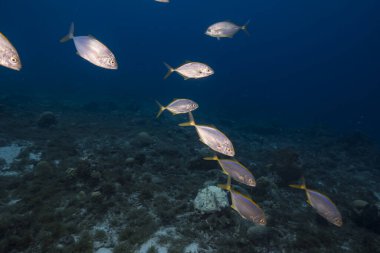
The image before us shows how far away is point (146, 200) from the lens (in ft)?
23.8

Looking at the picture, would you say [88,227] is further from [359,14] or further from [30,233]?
[359,14]

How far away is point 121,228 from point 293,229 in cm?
500

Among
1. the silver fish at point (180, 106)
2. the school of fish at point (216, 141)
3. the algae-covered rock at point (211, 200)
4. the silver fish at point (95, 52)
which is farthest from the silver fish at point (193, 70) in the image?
the algae-covered rock at point (211, 200)

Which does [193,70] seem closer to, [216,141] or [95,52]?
[216,141]

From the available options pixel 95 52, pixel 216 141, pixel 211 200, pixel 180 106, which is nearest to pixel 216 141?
pixel 216 141

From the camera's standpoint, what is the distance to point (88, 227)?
593 cm

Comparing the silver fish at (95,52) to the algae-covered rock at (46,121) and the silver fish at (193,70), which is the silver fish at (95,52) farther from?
the algae-covered rock at (46,121)

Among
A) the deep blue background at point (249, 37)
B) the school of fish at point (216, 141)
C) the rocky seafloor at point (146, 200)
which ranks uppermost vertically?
the deep blue background at point (249, 37)

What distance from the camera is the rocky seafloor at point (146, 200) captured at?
5688 millimetres

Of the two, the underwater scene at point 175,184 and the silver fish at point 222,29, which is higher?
the silver fish at point 222,29

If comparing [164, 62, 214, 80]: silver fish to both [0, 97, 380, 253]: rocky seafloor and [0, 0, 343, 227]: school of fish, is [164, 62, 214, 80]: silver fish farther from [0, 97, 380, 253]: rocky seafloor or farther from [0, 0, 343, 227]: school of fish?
[0, 97, 380, 253]: rocky seafloor

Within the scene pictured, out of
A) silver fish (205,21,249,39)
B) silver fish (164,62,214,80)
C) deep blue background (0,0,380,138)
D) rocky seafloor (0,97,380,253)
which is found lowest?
rocky seafloor (0,97,380,253)

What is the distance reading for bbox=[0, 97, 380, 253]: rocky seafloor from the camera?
18.7 feet

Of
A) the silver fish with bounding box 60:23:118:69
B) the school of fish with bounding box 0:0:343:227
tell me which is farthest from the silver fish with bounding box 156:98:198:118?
the silver fish with bounding box 60:23:118:69
